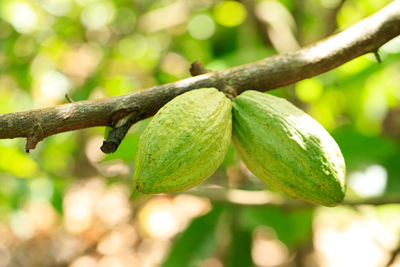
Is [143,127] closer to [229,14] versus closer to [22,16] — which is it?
[22,16]

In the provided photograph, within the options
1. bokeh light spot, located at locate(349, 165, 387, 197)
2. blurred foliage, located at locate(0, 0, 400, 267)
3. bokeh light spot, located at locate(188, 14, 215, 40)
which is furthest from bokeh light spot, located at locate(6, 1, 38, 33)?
bokeh light spot, located at locate(349, 165, 387, 197)

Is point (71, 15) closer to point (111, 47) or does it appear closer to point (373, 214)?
point (111, 47)

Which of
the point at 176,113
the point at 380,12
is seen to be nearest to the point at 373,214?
the point at 380,12

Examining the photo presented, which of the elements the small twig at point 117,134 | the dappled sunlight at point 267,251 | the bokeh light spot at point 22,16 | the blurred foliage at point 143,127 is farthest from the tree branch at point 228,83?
the dappled sunlight at point 267,251

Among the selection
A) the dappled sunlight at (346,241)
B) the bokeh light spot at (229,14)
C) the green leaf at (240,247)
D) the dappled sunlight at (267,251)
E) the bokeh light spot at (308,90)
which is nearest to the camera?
the green leaf at (240,247)

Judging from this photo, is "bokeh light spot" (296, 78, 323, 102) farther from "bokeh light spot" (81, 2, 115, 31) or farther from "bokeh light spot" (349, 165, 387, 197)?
"bokeh light spot" (81, 2, 115, 31)

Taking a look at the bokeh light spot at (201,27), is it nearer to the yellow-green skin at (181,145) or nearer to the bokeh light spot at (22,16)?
the bokeh light spot at (22,16)
